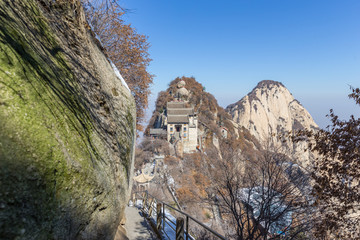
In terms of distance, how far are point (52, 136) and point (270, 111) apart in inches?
3558

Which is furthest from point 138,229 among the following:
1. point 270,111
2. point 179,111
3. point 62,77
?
point 270,111

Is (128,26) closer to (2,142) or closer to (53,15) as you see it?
(53,15)

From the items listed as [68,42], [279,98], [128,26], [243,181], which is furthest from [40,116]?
[279,98]

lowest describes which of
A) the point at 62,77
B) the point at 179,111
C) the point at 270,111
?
the point at 62,77

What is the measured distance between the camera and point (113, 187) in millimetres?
2906

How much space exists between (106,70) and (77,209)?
3216 mm

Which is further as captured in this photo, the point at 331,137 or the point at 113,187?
the point at 331,137

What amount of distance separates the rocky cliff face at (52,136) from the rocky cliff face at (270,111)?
73.3 metres

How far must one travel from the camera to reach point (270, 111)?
82.0m

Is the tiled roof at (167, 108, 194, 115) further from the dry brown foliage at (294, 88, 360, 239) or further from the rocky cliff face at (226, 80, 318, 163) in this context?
the rocky cliff face at (226, 80, 318, 163)

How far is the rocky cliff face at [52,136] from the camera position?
1.40 metres

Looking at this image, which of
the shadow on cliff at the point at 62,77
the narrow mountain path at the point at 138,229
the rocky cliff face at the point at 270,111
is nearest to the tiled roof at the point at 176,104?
the narrow mountain path at the point at 138,229

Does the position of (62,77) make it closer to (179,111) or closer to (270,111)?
(179,111)

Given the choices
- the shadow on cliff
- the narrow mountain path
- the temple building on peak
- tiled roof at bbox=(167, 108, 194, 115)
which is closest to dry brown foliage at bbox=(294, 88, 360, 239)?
the narrow mountain path
